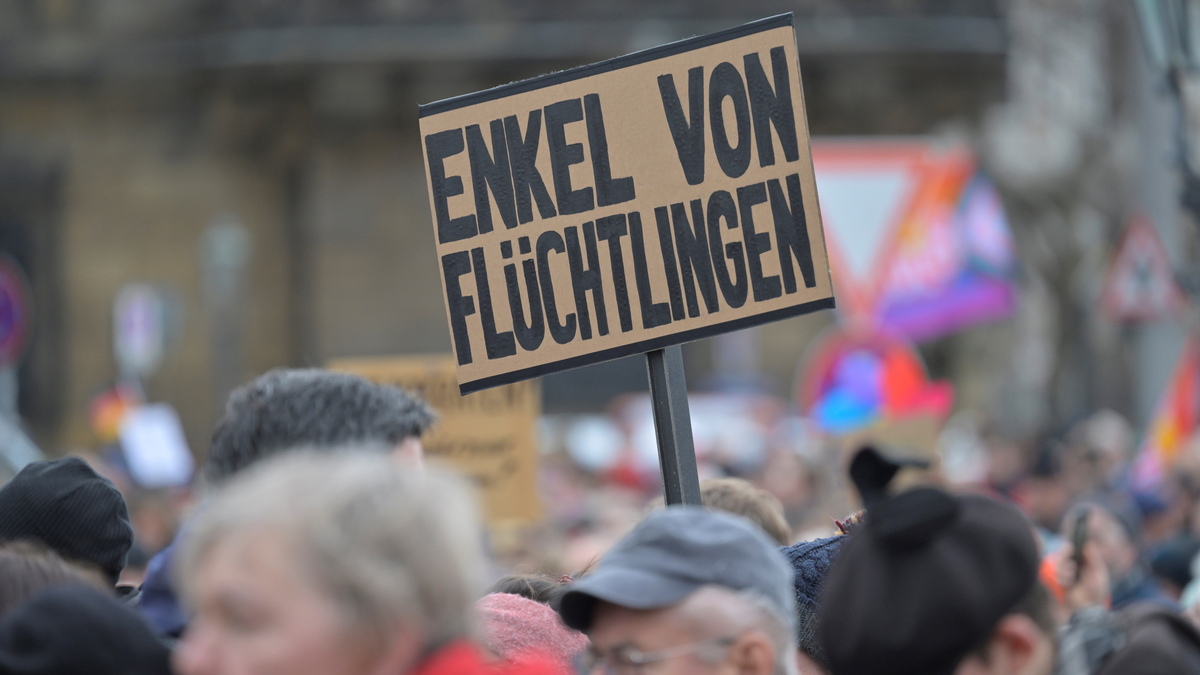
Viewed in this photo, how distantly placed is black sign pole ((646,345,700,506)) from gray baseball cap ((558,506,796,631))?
69 cm

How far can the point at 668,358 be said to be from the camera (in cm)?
336

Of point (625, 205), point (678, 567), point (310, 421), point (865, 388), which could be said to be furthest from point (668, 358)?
point (865, 388)

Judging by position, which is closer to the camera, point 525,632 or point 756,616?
point 756,616

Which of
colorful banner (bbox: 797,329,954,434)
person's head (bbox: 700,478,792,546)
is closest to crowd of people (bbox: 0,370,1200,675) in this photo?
person's head (bbox: 700,478,792,546)

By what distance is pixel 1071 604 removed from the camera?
169 inches

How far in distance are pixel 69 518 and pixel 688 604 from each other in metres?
1.35

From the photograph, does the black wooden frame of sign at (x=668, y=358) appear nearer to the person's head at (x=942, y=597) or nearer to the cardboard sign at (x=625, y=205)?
the cardboard sign at (x=625, y=205)

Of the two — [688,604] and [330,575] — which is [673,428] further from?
[330,575]

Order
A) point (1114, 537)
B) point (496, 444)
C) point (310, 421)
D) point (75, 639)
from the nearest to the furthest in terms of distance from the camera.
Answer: point (75, 639) → point (310, 421) → point (1114, 537) → point (496, 444)

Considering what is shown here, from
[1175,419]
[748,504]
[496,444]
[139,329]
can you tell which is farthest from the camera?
[139,329]

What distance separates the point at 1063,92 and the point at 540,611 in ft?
81.2

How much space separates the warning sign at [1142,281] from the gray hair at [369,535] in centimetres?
856

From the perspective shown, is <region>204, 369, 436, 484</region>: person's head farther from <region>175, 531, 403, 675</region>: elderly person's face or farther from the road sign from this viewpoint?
the road sign

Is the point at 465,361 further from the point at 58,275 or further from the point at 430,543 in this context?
the point at 58,275
